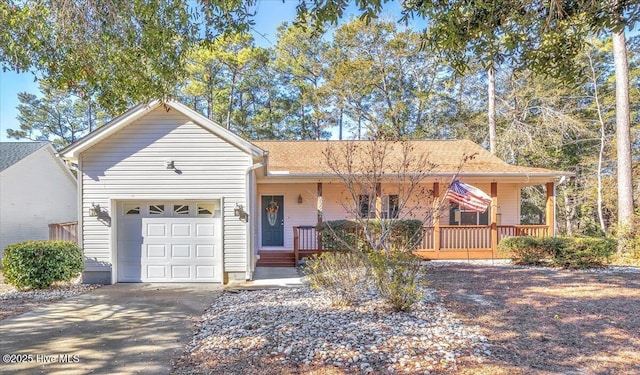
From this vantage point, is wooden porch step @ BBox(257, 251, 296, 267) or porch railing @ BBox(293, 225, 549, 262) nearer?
wooden porch step @ BBox(257, 251, 296, 267)

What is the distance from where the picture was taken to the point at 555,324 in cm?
486

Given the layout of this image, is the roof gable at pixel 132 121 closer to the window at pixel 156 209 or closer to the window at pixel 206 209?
the window at pixel 206 209

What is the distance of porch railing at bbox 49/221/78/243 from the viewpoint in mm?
11601

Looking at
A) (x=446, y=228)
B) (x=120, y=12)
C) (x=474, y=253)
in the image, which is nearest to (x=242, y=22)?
(x=120, y=12)

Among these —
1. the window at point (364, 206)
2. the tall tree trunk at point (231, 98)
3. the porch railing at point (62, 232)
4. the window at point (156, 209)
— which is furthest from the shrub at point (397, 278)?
the tall tree trunk at point (231, 98)

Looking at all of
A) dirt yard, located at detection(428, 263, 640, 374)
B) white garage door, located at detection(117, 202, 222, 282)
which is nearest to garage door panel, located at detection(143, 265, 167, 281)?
white garage door, located at detection(117, 202, 222, 282)

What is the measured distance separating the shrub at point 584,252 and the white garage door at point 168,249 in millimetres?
9043

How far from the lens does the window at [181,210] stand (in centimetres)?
849

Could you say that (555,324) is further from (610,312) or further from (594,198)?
(594,198)

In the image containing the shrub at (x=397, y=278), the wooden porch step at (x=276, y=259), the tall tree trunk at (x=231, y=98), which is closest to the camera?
the shrub at (x=397, y=278)

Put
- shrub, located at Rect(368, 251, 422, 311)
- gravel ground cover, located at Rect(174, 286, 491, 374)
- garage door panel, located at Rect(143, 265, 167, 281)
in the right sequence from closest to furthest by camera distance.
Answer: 1. gravel ground cover, located at Rect(174, 286, 491, 374)
2. shrub, located at Rect(368, 251, 422, 311)
3. garage door panel, located at Rect(143, 265, 167, 281)

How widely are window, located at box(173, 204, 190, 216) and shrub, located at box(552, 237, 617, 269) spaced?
981 cm

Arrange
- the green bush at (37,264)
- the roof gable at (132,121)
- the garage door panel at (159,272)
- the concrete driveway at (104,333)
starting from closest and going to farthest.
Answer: the concrete driveway at (104,333) < the green bush at (37,264) < the roof gable at (132,121) < the garage door panel at (159,272)

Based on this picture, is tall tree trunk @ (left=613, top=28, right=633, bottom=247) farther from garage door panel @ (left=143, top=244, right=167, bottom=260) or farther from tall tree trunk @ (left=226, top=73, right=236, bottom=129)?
tall tree trunk @ (left=226, top=73, right=236, bottom=129)
